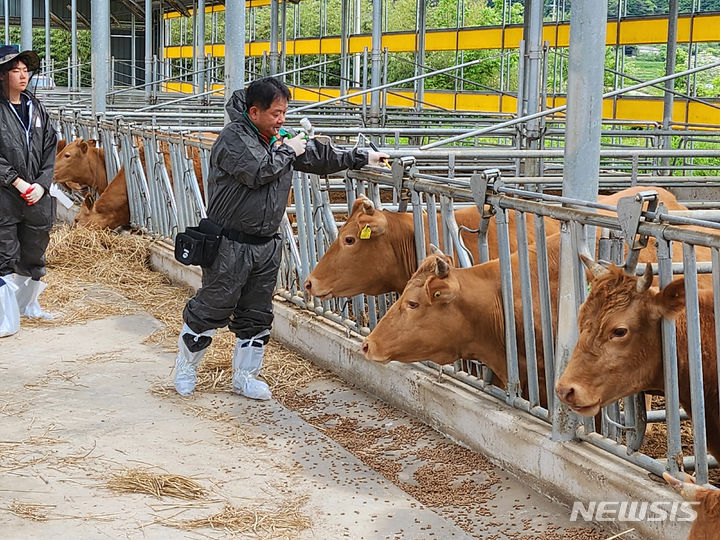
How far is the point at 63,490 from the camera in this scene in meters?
4.77

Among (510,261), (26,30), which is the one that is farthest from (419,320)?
(26,30)

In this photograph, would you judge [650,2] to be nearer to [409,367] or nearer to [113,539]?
[409,367]

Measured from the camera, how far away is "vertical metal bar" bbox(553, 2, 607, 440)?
4.50 meters

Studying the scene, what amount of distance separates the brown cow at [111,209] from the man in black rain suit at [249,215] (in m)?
5.17

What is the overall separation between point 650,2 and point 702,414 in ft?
62.9

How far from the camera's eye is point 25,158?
750 cm

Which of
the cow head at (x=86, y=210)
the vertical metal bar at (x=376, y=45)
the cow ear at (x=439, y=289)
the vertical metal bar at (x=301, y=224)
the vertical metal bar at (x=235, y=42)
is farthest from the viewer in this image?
the vertical metal bar at (x=376, y=45)

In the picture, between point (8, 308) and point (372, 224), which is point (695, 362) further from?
point (8, 308)

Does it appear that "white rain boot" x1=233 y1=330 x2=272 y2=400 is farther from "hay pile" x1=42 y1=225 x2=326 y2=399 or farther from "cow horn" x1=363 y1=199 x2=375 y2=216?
"cow horn" x1=363 y1=199 x2=375 y2=216

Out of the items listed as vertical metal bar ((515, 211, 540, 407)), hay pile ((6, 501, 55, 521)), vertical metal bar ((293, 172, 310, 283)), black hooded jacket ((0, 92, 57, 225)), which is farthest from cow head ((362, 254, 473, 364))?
black hooded jacket ((0, 92, 57, 225))

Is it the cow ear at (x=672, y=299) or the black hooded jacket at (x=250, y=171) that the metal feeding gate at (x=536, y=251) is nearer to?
the cow ear at (x=672, y=299)

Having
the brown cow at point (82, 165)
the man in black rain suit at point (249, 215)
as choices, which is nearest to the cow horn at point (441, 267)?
the man in black rain suit at point (249, 215)

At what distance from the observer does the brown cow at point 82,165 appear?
12211mm

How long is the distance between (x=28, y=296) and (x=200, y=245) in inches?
113
